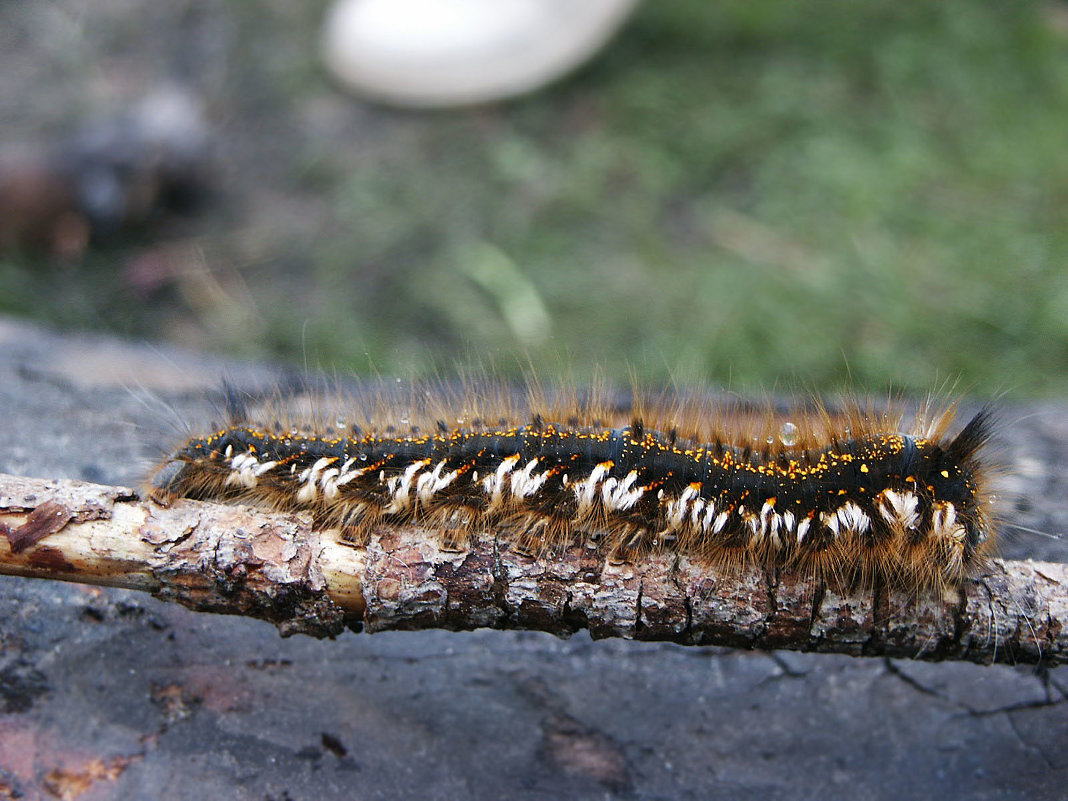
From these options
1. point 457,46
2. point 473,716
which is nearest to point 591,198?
point 457,46

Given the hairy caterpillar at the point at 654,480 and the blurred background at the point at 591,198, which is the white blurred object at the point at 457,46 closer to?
the blurred background at the point at 591,198

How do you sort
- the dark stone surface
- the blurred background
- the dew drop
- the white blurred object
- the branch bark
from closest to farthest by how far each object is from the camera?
the branch bark
the dark stone surface
the dew drop
the blurred background
the white blurred object

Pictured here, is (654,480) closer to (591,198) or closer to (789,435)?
(789,435)

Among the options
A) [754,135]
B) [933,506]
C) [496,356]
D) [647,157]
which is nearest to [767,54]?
[754,135]

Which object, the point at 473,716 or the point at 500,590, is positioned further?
the point at 473,716

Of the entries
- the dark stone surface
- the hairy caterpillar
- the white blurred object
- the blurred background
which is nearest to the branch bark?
the hairy caterpillar

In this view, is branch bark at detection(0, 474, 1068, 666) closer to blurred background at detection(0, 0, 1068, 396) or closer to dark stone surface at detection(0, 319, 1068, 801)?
dark stone surface at detection(0, 319, 1068, 801)
